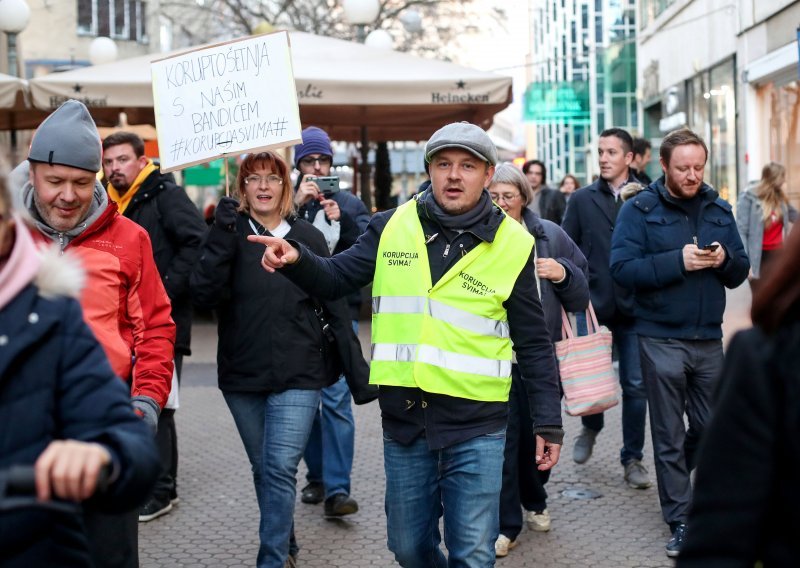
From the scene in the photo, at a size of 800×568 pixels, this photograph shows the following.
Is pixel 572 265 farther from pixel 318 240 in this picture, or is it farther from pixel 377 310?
pixel 377 310

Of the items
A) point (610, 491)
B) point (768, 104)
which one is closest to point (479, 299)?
point (610, 491)

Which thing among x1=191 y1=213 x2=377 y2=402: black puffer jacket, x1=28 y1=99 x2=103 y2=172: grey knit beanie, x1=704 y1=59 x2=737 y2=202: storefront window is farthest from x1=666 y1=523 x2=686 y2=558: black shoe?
x1=704 y1=59 x2=737 y2=202: storefront window

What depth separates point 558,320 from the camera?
20.7ft

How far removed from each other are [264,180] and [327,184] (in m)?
1.88

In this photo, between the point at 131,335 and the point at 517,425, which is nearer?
the point at 131,335

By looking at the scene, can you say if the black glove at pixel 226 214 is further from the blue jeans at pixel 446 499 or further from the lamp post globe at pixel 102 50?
the lamp post globe at pixel 102 50

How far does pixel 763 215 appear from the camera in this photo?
11.9m

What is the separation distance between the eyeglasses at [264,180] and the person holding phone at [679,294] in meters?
1.89

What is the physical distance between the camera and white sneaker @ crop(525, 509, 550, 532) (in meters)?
6.45

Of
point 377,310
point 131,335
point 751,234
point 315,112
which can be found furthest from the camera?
point 315,112

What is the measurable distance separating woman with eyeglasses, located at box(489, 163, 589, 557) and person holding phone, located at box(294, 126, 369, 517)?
3.45 ft

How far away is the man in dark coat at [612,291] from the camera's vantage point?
7516mm

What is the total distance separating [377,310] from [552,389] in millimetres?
710

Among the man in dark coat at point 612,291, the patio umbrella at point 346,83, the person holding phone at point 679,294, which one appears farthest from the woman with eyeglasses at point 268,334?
the patio umbrella at point 346,83
